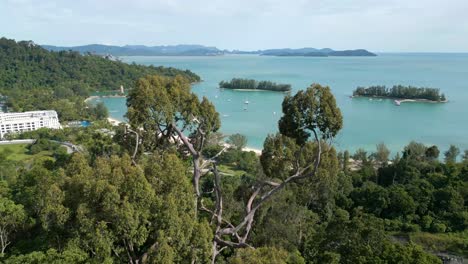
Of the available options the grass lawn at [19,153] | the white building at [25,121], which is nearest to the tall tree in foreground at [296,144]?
the grass lawn at [19,153]

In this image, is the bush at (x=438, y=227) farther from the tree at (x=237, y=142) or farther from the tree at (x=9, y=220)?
the tree at (x=237, y=142)

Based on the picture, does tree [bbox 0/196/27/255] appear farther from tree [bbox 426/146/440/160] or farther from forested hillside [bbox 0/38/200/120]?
forested hillside [bbox 0/38/200/120]

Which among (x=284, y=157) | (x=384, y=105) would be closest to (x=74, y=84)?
(x=384, y=105)

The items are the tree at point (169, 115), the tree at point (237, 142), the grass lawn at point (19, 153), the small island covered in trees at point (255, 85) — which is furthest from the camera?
the small island covered in trees at point (255, 85)

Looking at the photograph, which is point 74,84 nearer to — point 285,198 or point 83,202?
point 285,198

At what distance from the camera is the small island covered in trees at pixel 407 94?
38469mm

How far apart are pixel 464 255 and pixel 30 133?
23.7 meters

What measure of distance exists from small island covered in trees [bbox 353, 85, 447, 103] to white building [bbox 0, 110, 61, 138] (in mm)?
30248

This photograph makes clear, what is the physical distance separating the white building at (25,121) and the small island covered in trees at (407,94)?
30.2m

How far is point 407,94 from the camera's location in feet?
131

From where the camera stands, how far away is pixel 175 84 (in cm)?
481

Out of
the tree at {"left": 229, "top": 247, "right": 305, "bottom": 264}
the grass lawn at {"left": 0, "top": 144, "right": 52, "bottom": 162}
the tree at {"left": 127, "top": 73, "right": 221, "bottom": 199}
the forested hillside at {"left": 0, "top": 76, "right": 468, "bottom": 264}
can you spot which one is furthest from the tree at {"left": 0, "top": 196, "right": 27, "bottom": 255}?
the grass lawn at {"left": 0, "top": 144, "right": 52, "bottom": 162}

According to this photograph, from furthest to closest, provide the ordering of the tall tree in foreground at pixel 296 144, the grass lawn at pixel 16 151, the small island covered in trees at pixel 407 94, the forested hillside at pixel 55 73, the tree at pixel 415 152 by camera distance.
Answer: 1. the forested hillside at pixel 55 73
2. the small island covered in trees at pixel 407 94
3. the grass lawn at pixel 16 151
4. the tree at pixel 415 152
5. the tall tree in foreground at pixel 296 144

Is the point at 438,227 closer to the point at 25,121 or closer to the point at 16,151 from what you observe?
the point at 16,151
